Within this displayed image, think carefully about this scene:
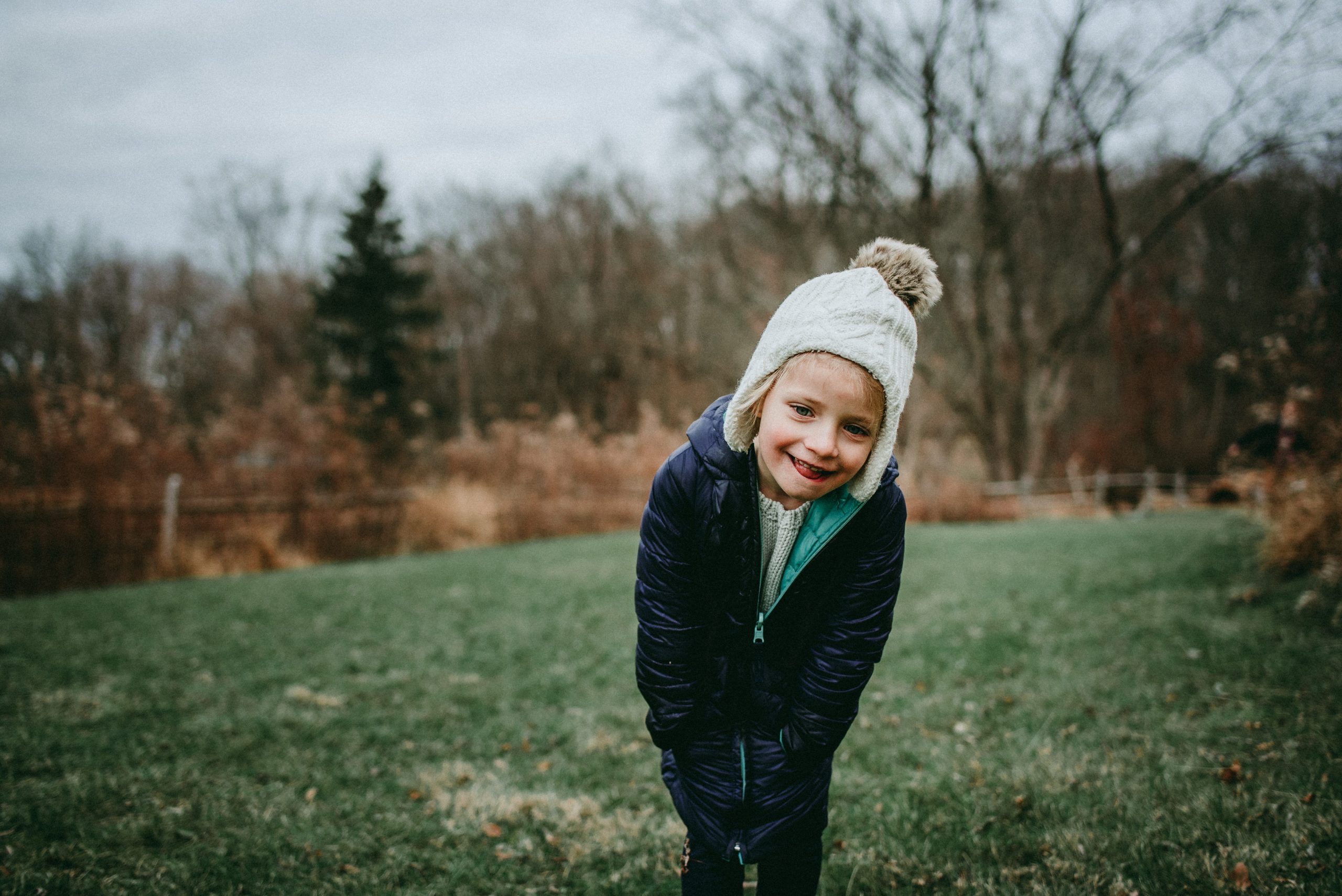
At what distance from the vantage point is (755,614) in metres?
1.89

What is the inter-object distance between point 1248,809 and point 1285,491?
16.5ft

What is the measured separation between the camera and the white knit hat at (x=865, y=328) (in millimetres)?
1674

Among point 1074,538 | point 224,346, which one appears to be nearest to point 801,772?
point 1074,538

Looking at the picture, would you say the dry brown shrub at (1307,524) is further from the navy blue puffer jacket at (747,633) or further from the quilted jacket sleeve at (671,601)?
the quilted jacket sleeve at (671,601)

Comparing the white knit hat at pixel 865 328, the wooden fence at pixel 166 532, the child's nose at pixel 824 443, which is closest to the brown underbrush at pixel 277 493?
the wooden fence at pixel 166 532

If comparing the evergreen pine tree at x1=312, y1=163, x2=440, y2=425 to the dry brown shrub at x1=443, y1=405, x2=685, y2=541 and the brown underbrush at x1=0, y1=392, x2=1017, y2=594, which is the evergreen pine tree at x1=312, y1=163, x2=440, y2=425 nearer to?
the brown underbrush at x1=0, y1=392, x2=1017, y2=594

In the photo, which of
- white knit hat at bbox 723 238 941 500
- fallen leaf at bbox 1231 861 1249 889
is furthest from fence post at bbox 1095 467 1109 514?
white knit hat at bbox 723 238 941 500

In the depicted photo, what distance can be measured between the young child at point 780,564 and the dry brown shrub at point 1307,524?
543 cm

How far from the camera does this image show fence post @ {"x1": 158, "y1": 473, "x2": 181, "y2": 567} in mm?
9906

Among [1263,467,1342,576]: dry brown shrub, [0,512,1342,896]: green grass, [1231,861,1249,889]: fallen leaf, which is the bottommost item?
[0,512,1342,896]: green grass

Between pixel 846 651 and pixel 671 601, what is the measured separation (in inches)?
18.0

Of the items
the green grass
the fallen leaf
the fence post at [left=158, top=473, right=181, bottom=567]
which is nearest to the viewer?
the fallen leaf

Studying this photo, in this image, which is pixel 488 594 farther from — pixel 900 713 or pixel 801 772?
pixel 801 772

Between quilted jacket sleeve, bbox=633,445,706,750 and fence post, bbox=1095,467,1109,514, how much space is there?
2239 cm
